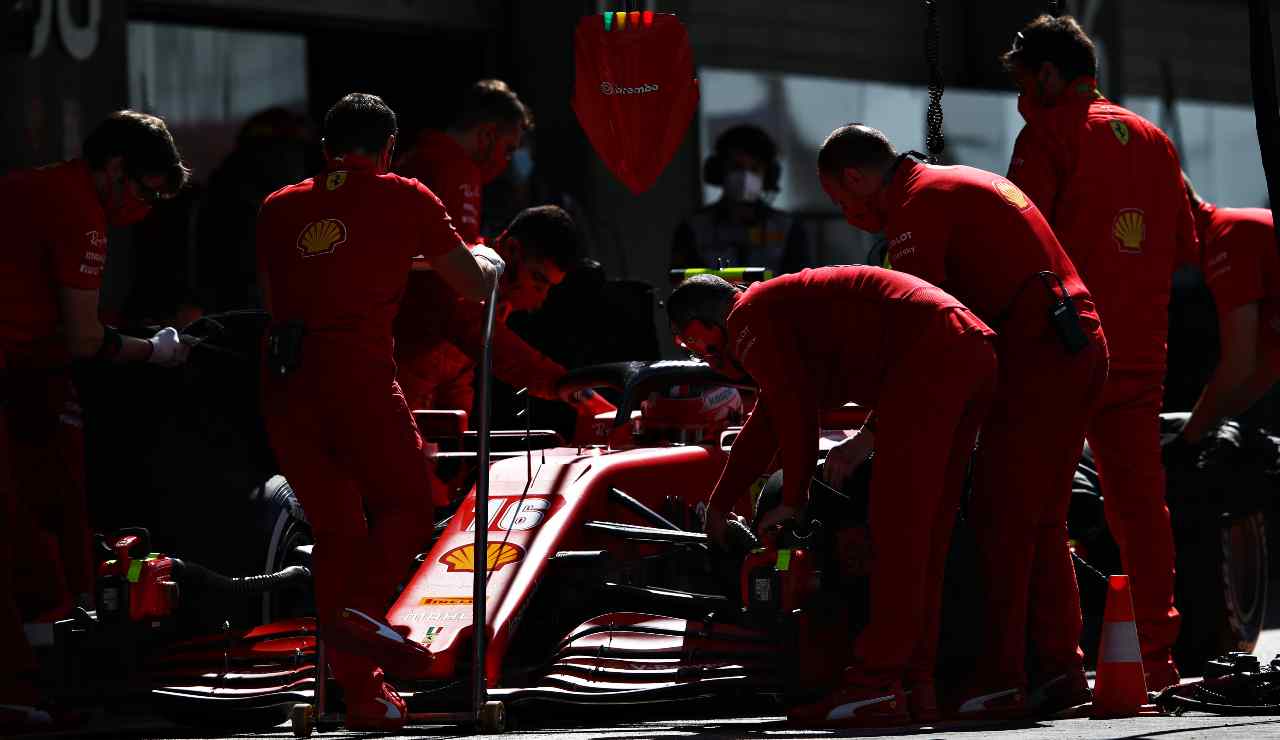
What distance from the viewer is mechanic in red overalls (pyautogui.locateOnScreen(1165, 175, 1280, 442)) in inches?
321

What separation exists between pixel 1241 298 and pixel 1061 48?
3.99 feet

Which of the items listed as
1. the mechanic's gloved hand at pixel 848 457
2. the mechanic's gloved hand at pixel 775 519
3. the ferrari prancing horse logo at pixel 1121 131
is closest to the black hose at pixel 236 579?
the mechanic's gloved hand at pixel 775 519

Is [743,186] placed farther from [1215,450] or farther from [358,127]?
[358,127]

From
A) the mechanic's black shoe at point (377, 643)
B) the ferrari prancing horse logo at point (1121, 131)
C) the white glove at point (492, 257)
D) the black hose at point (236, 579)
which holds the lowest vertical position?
the mechanic's black shoe at point (377, 643)

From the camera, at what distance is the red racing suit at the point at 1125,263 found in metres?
7.44

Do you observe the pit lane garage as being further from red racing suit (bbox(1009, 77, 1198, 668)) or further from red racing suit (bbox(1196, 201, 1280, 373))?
red racing suit (bbox(1196, 201, 1280, 373))

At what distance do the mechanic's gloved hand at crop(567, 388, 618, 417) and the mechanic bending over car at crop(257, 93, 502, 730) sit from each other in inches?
61.2

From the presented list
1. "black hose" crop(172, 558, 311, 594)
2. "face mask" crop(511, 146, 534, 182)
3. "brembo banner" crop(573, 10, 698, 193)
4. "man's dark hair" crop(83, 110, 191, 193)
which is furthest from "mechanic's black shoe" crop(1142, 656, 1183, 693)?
"face mask" crop(511, 146, 534, 182)

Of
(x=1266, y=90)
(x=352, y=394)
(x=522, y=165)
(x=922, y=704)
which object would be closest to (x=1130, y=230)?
(x=1266, y=90)

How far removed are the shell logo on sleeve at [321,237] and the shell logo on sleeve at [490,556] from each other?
43.7 inches

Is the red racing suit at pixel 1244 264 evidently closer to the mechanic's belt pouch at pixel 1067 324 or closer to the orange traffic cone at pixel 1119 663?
the mechanic's belt pouch at pixel 1067 324

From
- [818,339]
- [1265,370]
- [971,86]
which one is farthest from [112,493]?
[971,86]

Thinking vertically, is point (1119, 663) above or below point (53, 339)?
below

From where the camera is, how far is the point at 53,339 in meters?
7.32
